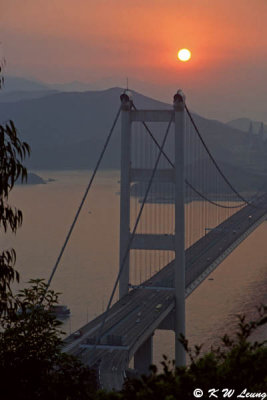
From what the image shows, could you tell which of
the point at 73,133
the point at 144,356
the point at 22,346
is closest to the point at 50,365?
the point at 22,346

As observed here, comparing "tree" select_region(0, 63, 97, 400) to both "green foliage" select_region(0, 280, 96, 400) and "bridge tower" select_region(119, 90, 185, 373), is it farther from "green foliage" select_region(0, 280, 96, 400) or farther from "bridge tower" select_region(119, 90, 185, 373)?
"bridge tower" select_region(119, 90, 185, 373)

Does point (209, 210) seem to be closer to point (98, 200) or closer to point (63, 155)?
point (98, 200)

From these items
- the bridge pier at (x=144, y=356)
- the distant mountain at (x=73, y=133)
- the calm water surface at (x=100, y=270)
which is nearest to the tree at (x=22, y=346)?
the bridge pier at (x=144, y=356)

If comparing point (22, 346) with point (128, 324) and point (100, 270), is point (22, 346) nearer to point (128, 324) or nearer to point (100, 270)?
point (128, 324)

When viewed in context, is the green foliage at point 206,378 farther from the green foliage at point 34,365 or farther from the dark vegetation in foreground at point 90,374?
the green foliage at point 34,365

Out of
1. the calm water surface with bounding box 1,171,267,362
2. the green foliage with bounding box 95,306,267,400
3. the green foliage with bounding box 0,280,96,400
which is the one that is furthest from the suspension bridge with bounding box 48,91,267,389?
the green foliage with bounding box 95,306,267,400

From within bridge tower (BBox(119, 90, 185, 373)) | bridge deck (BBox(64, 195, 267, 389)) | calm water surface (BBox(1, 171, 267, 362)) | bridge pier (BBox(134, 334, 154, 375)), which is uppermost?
bridge tower (BBox(119, 90, 185, 373))
